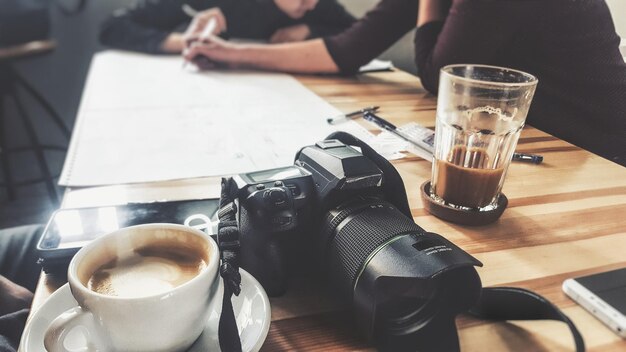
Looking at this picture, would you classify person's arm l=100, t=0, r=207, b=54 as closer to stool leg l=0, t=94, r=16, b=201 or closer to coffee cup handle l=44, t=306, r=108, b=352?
stool leg l=0, t=94, r=16, b=201

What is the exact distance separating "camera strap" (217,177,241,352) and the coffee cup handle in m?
0.08

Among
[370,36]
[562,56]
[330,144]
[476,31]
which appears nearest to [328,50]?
[370,36]

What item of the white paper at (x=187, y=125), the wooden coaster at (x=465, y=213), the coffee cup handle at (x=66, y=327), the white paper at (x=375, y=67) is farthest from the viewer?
the white paper at (x=375, y=67)

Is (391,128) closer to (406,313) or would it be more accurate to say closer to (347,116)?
(347,116)

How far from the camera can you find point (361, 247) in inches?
14.2

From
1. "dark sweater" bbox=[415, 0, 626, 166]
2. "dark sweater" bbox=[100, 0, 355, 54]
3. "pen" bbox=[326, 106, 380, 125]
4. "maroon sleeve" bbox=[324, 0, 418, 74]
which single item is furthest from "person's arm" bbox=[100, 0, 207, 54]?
"dark sweater" bbox=[415, 0, 626, 166]

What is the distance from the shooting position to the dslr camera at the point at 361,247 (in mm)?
339

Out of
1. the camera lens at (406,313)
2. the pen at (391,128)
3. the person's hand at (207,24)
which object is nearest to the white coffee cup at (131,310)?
the camera lens at (406,313)

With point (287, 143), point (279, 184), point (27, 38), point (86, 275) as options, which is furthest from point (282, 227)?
point (27, 38)

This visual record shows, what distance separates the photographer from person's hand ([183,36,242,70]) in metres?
1.11

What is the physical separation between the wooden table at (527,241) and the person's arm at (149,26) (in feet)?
2.61

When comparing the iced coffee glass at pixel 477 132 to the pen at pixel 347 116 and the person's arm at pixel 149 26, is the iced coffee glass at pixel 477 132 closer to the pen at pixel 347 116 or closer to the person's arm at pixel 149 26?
the pen at pixel 347 116

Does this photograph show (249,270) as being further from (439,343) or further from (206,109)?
(206,109)

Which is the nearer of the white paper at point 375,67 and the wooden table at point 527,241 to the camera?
the wooden table at point 527,241
